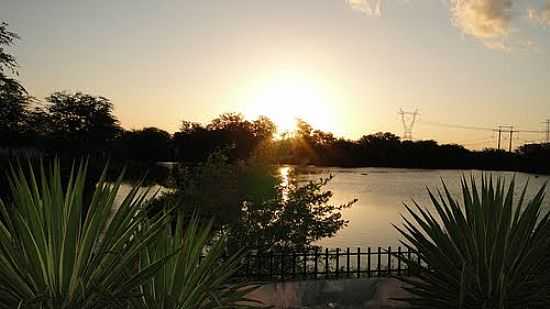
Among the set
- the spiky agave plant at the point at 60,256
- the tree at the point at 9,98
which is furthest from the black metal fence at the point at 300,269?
the tree at the point at 9,98

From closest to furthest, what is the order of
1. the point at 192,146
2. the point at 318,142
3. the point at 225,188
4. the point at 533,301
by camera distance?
1. the point at 533,301
2. the point at 225,188
3. the point at 192,146
4. the point at 318,142

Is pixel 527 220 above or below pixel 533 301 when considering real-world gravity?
above

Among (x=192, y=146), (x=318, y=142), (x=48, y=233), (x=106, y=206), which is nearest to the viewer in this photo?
(x=48, y=233)

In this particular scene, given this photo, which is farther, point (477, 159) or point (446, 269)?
point (477, 159)

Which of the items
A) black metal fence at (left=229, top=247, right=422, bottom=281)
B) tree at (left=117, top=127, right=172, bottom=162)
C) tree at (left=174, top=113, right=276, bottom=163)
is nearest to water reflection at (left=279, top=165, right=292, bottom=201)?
black metal fence at (left=229, top=247, right=422, bottom=281)

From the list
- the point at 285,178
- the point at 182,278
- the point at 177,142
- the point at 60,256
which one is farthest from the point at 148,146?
the point at 60,256

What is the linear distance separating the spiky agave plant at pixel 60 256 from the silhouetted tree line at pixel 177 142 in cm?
4035

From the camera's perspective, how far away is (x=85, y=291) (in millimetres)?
2982

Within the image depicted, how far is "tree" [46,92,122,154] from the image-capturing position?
8744 centimetres

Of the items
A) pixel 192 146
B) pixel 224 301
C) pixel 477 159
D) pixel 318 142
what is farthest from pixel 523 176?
pixel 224 301

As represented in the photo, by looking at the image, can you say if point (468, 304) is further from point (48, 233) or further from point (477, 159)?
point (477, 159)

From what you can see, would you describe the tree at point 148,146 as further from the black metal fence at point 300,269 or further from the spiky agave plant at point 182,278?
the spiky agave plant at point 182,278

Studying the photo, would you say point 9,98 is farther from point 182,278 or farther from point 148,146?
point 148,146

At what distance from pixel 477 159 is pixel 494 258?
113 meters
